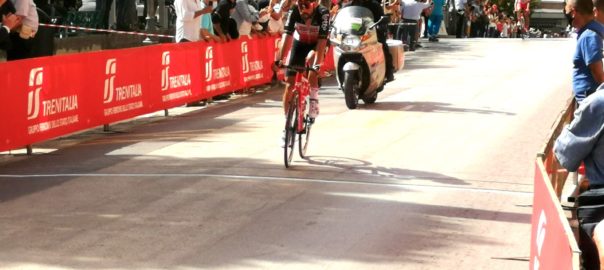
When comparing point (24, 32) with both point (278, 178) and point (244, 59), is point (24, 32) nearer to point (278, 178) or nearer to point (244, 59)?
point (278, 178)

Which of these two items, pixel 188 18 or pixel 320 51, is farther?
pixel 188 18

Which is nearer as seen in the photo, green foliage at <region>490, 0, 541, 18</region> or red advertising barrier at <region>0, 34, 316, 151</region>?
red advertising barrier at <region>0, 34, 316, 151</region>

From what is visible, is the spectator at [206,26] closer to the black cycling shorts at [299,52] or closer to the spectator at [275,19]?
the spectator at [275,19]

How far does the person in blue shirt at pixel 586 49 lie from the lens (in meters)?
9.97

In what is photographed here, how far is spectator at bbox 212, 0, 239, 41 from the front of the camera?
2236cm

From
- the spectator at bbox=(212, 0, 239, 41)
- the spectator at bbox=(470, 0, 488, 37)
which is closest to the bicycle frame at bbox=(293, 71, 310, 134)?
the spectator at bbox=(212, 0, 239, 41)

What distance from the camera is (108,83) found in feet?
56.7

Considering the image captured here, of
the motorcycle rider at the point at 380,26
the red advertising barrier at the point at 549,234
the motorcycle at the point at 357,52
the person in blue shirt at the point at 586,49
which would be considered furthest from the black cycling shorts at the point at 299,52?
the red advertising barrier at the point at 549,234

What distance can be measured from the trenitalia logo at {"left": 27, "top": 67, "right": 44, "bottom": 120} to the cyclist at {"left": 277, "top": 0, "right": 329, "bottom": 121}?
9.12 feet

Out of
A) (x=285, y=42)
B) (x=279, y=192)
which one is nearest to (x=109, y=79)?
(x=285, y=42)

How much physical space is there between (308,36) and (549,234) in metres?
9.09

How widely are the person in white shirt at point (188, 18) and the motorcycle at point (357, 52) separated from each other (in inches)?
92.6

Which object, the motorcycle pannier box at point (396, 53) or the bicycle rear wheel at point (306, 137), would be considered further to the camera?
the motorcycle pannier box at point (396, 53)

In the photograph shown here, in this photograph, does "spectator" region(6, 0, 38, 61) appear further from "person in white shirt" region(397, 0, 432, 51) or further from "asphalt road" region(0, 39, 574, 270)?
"person in white shirt" region(397, 0, 432, 51)
